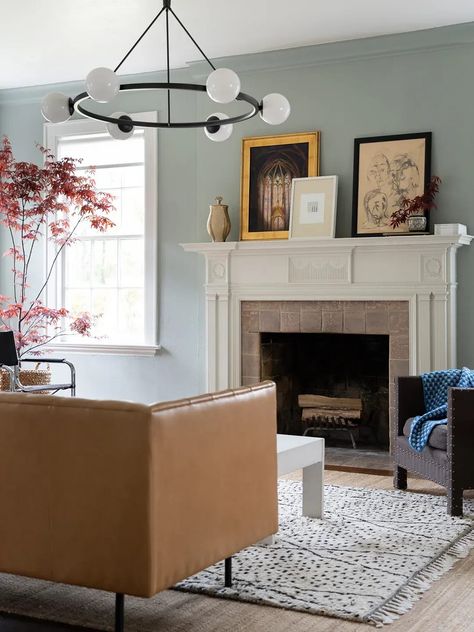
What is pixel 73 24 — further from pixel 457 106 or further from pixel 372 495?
pixel 372 495

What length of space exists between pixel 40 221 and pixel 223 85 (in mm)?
3432

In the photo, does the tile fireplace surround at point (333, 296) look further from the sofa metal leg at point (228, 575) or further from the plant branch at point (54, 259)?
the sofa metal leg at point (228, 575)

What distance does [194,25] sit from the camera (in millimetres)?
5859

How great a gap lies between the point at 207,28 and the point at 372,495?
332cm

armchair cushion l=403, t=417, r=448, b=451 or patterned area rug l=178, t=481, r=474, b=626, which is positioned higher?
armchair cushion l=403, t=417, r=448, b=451

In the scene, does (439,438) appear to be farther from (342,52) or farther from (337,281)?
(342,52)

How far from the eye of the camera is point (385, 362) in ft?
21.2

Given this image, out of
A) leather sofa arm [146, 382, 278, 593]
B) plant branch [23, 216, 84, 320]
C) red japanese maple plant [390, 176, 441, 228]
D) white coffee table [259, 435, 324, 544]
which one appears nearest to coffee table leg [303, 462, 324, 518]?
white coffee table [259, 435, 324, 544]

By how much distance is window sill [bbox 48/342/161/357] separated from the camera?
700 cm

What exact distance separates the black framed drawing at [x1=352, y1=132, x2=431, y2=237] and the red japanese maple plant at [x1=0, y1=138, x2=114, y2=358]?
2.05 m

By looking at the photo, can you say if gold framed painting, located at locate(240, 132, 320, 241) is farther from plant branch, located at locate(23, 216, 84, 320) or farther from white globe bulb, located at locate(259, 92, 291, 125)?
white globe bulb, located at locate(259, 92, 291, 125)

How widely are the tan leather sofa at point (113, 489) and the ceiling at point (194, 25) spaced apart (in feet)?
11.5

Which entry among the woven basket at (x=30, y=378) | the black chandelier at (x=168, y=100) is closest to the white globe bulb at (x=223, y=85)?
the black chandelier at (x=168, y=100)

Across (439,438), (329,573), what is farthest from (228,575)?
(439,438)
